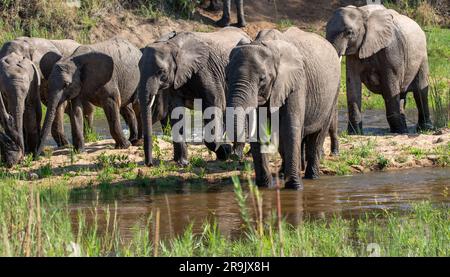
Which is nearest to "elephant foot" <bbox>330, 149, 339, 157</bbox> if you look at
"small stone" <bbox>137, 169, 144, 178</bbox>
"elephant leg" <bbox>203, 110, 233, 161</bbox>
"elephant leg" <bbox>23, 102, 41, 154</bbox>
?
"elephant leg" <bbox>203, 110, 233, 161</bbox>

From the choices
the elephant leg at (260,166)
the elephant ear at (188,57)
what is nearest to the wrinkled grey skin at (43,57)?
the elephant ear at (188,57)

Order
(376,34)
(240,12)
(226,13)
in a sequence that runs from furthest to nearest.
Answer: (226,13) < (240,12) < (376,34)

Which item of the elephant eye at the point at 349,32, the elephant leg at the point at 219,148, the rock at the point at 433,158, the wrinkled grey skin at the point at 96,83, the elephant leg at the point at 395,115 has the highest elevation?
the elephant eye at the point at 349,32

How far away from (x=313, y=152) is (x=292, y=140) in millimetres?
1178

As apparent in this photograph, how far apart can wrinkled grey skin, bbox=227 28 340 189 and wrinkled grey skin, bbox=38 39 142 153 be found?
3.43 meters

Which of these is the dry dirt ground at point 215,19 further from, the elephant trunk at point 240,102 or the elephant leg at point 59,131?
the elephant trunk at point 240,102

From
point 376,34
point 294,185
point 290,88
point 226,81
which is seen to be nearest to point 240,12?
point 376,34

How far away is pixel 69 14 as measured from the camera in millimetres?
25641

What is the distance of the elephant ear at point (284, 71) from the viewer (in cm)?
1213

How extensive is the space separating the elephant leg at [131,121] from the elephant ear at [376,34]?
139 inches

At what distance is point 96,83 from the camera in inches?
623

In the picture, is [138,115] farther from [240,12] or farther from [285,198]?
[240,12]
